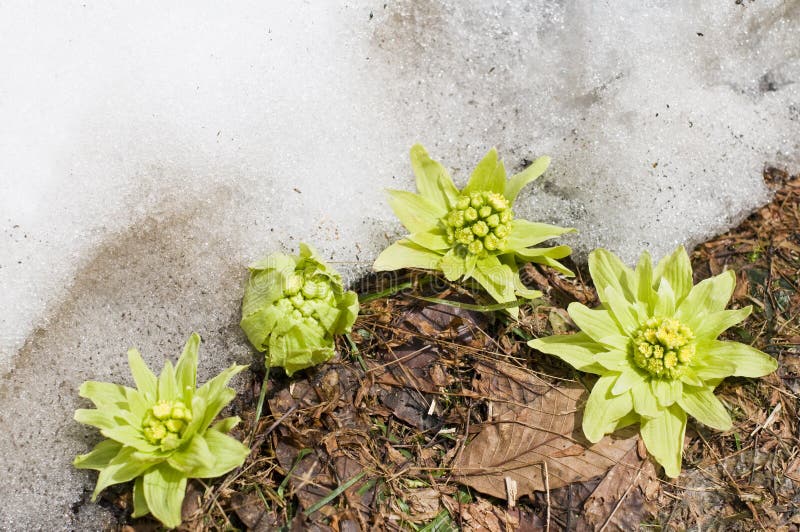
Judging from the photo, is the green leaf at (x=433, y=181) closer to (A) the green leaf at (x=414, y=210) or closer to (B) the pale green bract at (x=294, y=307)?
(A) the green leaf at (x=414, y=210)

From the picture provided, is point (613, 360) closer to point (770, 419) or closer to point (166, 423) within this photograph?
point (770, 419)

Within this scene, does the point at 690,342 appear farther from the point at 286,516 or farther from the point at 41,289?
the point at 41,289

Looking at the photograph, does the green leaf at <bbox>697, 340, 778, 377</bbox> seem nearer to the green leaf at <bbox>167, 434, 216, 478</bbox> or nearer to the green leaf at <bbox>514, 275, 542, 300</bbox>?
the green leaf at <bbox>514, 275, 542, 300</bbox>

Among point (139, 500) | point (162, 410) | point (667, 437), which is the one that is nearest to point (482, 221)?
point (667, 437)

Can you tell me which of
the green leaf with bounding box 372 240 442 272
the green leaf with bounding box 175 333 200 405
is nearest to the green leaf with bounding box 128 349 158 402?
the green leaf with bounding box 175 333 200 405

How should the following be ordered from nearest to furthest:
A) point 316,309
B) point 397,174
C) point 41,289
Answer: point 316,309, point 41,289, point 397,174

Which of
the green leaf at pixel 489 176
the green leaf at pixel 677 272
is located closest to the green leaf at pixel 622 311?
the green leaf at pixel 677 272

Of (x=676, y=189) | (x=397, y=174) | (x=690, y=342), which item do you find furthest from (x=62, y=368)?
(x=676, y=189)
